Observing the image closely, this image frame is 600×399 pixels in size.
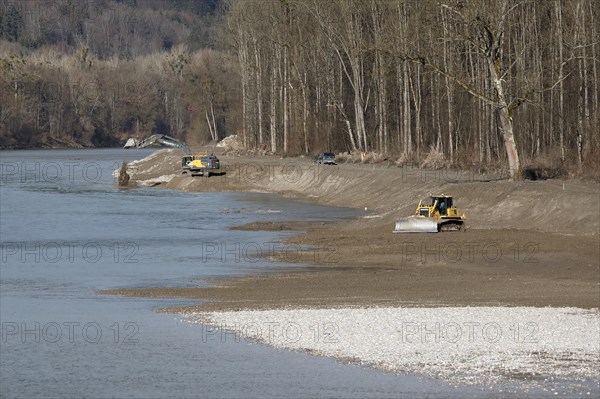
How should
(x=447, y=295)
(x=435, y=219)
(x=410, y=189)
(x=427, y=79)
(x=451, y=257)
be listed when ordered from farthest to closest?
(x=427, y=79) < (x=410, y=189) < (x=435, y=219) < (x=451, y=257) < (x=447, y=295)

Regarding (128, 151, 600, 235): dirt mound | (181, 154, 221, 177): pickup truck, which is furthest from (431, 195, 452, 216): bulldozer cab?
(181, 154, 221, 177): pickup truck

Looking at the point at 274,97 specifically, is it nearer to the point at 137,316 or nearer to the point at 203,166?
the point at 203,166

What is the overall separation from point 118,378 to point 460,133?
5858cm

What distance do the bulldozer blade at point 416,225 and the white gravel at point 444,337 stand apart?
14.2 meters

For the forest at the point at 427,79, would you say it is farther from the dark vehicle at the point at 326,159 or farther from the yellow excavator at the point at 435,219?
the yellow excavator at the point at 435,219

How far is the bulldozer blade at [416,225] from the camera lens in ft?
134

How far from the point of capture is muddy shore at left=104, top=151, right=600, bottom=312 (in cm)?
2883

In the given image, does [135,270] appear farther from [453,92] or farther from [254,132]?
[254,132]

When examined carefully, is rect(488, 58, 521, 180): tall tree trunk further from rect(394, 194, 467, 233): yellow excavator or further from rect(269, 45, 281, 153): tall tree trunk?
rect(269, 45, 281, 153): tall tree trunk

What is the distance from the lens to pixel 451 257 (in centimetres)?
3609

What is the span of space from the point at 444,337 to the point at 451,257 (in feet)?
42.8

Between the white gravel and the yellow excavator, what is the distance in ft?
46.9

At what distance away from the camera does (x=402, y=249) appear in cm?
3816

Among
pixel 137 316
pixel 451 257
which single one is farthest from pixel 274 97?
pixel 137 316
